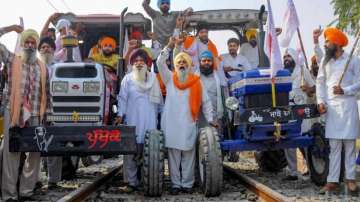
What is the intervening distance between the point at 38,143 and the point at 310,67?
16.4ft

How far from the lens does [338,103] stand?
6.85 m

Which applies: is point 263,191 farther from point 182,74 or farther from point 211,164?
point 182,74

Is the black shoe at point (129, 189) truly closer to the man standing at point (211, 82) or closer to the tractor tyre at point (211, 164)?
the tractor tyre at point (211, 164)

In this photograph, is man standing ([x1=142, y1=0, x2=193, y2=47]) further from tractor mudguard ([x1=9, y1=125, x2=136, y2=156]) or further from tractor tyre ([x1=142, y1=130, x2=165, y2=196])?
tractor mudguard ([x1=9, y1=125, x2=136, y2=156])

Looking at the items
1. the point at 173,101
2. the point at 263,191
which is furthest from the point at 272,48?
the point at 263,191

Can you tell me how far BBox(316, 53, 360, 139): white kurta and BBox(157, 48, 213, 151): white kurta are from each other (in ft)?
5.07

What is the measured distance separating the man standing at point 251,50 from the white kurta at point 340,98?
121 inches

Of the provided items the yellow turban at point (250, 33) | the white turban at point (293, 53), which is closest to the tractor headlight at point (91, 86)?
the white turban at point (293, 53)

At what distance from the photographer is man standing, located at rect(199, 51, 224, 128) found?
7.79 metres

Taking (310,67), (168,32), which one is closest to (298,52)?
(310,67)

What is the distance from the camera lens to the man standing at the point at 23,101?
20.8 ft

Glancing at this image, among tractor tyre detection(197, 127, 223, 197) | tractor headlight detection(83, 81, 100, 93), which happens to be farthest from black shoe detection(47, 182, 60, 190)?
tractor tyre detection(197, 127, 223, 197)

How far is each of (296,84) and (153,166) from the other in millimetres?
3192

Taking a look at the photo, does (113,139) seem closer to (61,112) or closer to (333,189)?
(61,112)
